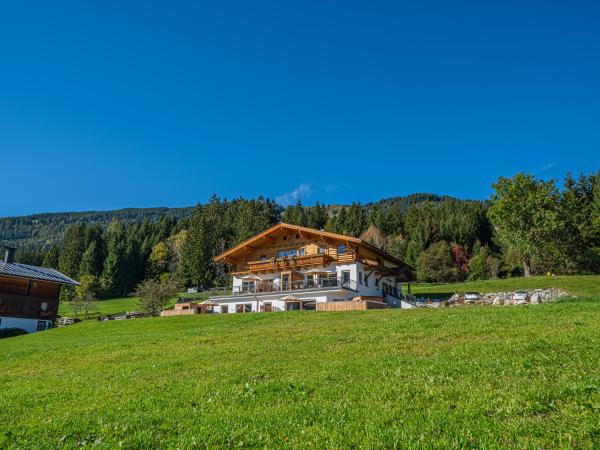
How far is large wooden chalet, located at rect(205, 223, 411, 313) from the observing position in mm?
48469

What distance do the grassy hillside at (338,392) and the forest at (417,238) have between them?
55439 mm

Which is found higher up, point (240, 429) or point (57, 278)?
point (57, 278)

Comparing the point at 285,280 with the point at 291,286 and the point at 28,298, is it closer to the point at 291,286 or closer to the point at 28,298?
the point at 291,286

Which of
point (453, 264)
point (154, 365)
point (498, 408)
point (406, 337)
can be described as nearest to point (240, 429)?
point (498, 408)

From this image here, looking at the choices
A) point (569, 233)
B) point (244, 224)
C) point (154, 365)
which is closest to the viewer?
point (154, 365)

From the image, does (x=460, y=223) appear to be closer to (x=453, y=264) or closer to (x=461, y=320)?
(x=453, y=264)

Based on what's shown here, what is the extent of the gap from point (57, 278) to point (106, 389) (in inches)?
2036

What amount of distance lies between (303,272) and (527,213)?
3806 cm

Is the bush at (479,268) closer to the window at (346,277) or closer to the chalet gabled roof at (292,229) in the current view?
the chalet gabled roof at (292,229)

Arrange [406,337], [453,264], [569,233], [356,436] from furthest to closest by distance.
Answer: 1. [453,264]
2. [569,233]
3. [406,337]
4. [356,436]

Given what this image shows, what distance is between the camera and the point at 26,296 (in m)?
53.4

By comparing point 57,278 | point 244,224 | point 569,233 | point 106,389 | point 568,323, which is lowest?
point 106,389

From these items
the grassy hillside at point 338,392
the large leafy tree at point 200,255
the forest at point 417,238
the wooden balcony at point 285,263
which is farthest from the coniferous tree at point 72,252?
the grassy hillside at point 338,392

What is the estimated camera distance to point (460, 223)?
112938 mm
